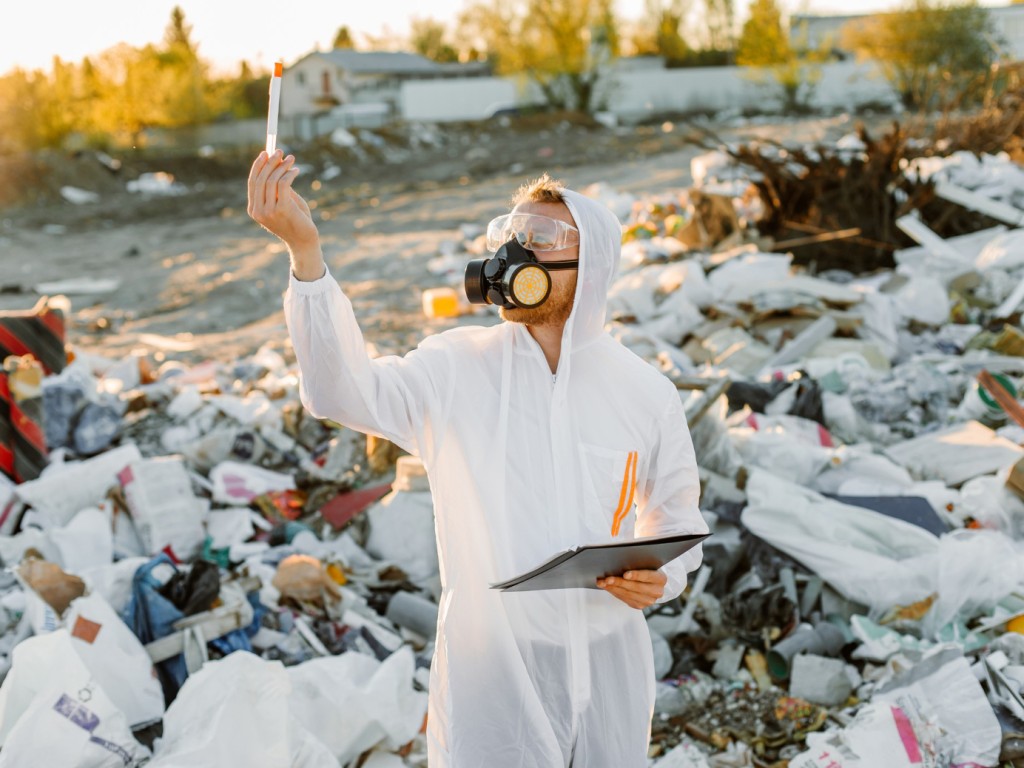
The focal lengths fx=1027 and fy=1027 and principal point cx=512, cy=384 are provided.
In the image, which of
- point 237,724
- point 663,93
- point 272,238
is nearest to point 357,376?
point 237,724

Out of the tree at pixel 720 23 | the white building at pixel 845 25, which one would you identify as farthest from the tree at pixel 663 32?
the white building at pixel 845 25

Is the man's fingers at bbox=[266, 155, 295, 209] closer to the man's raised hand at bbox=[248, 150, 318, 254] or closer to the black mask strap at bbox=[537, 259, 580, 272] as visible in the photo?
the man's raised hand at bbox=[248, 150, 318, 254]

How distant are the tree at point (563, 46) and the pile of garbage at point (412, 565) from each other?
3178 cm

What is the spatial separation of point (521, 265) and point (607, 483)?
0.44m

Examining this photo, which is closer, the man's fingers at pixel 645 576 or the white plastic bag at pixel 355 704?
the man's fingers at pixel 645 576

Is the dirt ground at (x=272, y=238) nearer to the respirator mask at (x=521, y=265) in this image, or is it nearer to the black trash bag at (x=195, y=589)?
the black trash bag at (x=195, y=589)

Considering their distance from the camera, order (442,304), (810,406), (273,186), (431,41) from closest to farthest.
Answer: (273,186), (810,406), (442,304), (431,41)

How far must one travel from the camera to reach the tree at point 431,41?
53562 millimetres

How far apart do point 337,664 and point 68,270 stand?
40.8 ft

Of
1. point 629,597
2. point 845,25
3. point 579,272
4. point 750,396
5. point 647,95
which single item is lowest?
point 750,396

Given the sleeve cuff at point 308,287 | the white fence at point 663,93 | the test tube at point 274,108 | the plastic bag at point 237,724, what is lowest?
the plastic bag at point 237,724

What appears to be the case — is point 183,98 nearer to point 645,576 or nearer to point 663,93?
point 663,93

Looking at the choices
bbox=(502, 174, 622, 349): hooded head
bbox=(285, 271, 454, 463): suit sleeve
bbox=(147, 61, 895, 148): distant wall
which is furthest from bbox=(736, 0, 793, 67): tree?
bbox=(285, 271, 454, 463): suit sleeve

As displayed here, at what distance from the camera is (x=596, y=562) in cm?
174
